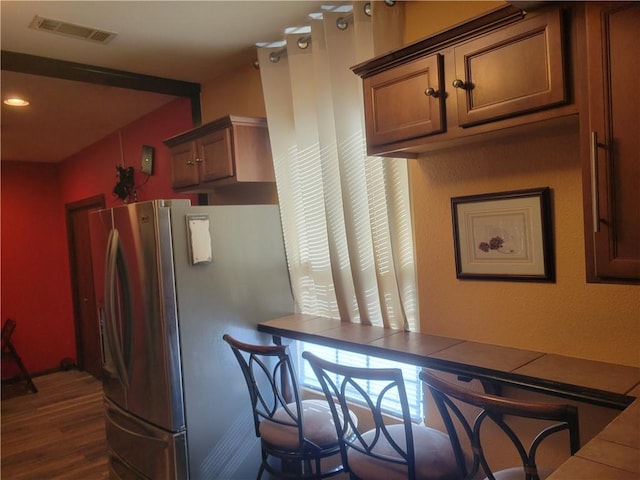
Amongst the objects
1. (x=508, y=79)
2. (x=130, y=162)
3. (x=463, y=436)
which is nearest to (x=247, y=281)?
(x=463, y=436)

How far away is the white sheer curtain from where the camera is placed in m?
2.27

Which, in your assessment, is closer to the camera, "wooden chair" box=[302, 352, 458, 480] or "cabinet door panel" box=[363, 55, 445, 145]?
"wooden chair" box=[302, 352, 458, 480]

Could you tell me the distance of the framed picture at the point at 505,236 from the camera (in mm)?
1785

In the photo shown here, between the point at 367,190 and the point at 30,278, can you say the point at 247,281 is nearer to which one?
the point at 367,190

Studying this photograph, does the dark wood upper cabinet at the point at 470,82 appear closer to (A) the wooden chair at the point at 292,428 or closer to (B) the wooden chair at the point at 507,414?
(B) the wooden chair at the point at 507,414

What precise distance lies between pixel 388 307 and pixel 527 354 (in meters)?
0.68

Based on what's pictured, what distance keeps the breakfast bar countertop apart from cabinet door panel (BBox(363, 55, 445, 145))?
0.83m

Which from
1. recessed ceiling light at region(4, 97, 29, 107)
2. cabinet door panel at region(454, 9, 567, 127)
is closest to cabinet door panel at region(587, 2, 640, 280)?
cabinet door panel at region(454, 9, 567, 127)

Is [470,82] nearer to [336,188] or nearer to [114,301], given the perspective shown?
[336,188]

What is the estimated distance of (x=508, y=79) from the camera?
1.55 metres

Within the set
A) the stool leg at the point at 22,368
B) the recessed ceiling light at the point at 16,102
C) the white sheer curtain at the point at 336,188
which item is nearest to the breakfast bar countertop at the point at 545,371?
the white sheer curtain at the point at 336,188

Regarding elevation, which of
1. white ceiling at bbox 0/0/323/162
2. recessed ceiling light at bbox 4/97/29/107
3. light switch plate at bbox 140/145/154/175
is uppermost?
white ceiling at bbox 0/0/323/162

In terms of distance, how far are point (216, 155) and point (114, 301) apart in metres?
0.99

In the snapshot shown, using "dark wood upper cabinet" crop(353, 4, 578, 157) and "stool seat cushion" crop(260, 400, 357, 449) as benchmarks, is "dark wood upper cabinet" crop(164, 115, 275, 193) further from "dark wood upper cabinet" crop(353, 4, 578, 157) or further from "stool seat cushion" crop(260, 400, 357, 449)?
"stool seat cushion" crop(260, 400, 357, 449)
